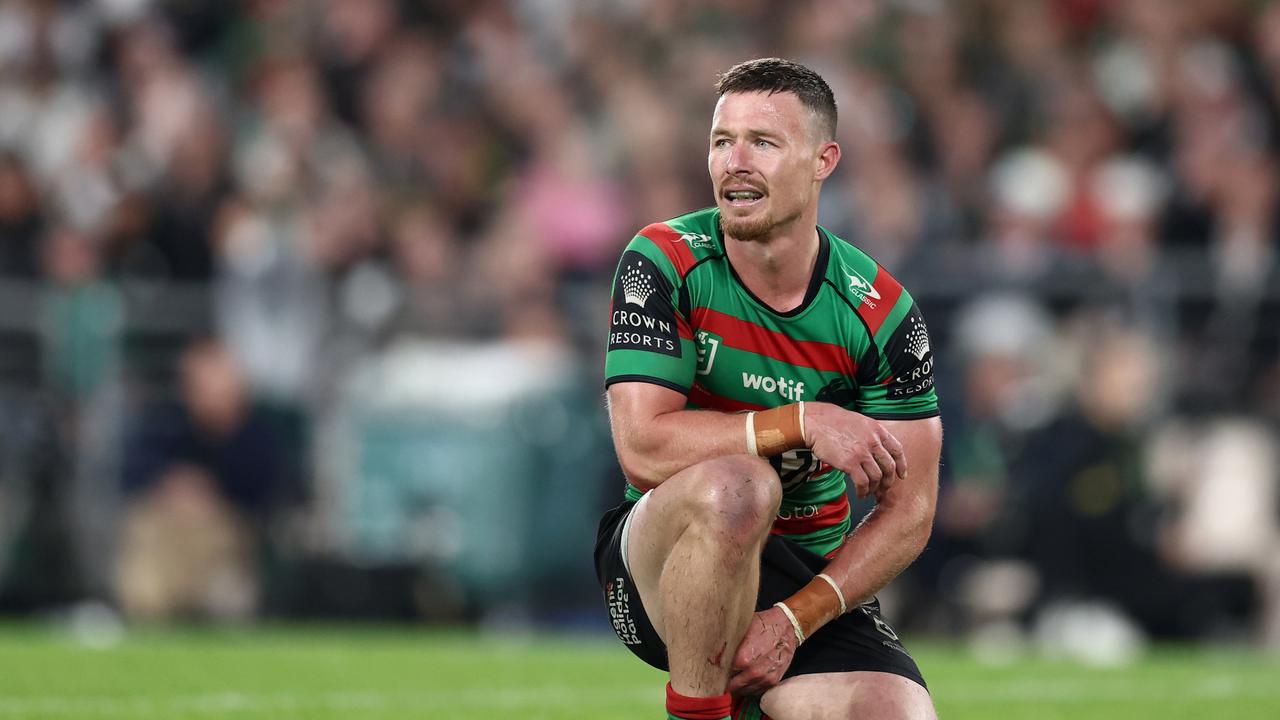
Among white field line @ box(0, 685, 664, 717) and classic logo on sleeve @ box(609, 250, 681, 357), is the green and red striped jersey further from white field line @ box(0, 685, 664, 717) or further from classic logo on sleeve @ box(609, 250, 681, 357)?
white field line @ box(0, 685, 664, 717)

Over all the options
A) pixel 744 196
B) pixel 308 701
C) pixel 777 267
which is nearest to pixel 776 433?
pixel 777 267

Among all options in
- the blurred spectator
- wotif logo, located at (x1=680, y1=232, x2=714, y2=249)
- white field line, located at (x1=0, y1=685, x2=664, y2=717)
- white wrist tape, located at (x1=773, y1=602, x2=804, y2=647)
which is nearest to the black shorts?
white wrist tape, located at (x1=773, y1=602, x2=804, y2=647)

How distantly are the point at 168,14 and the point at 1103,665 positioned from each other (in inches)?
352

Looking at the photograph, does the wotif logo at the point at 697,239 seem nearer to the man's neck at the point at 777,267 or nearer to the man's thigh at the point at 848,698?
the man's neck at the point at 777,267

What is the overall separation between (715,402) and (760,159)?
755 millimetres

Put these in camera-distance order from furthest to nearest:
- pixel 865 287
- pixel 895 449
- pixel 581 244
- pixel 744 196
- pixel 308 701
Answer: pixel 581 244 → pixel 308 701 → pixel 865 287 → pixel 744 196 → pixel 895 449

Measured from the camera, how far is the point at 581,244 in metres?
Answer: 13.8

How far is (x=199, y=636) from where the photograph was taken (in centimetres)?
1145

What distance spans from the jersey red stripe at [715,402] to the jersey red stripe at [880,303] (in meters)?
0.40

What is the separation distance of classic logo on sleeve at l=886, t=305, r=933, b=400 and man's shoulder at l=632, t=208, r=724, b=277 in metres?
0.58

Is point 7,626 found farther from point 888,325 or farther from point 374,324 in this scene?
point 888,325

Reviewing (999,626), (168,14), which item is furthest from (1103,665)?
(168,14)

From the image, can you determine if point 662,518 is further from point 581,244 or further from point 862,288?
point 581,244

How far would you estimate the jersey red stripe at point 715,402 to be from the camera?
5.72 metres
